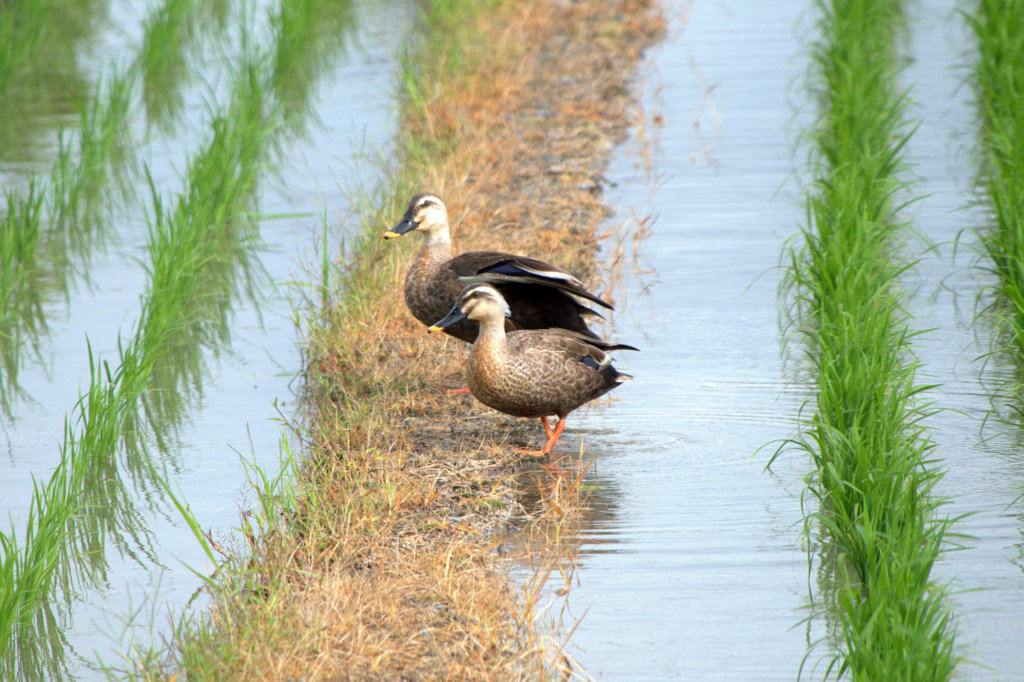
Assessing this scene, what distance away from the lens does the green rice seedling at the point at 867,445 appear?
10.8 feet

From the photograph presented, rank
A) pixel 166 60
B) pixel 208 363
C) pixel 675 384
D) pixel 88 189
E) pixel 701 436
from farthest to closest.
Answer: pixel 166 60
pixel 88 189
pixel 208 363
pixel 675 384
pixel 701 436

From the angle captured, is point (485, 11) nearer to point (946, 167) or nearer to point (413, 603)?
point (946, 167)

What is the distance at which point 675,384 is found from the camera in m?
5.90

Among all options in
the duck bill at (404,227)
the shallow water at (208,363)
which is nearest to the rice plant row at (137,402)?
the shallow water at (208,363)

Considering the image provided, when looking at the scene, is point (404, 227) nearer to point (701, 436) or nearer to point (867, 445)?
point (701, 436)

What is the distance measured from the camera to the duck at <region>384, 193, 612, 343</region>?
523cm

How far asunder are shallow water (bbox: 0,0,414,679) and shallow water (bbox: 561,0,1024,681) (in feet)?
4.59

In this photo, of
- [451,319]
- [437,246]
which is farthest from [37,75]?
[451,319]

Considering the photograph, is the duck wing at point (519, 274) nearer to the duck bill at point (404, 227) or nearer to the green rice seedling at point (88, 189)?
the duck bill at point (404, 227)

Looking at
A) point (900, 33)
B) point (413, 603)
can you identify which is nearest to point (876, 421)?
point (413, 603)

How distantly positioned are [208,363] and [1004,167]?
4.43 m

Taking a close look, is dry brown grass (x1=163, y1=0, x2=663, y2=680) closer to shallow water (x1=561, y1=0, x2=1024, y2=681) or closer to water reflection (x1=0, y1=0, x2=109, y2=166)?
shallow water (x1=561, y1=0, x2=1024, y2=681)

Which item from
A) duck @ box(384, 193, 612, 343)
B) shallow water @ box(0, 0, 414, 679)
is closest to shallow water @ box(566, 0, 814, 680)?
duck @ box(384, 193, 612, 343)

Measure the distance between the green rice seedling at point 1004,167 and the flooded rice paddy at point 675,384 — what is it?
146 mm
